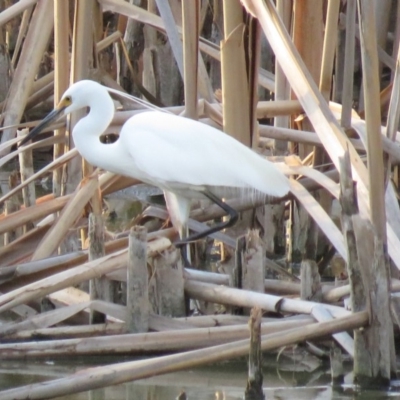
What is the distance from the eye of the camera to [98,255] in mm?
3516

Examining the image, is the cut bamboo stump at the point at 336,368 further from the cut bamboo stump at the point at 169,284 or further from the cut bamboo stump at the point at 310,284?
the cut bamboo stump at the point at 169,284

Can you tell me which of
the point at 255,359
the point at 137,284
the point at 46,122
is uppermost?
the point at 46,122

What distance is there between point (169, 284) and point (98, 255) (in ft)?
0.96

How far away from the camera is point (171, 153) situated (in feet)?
13.6

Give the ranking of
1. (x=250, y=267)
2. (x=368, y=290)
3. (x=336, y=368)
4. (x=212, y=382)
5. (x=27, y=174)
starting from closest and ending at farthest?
1. (x=368, y=290)
2. (x=336, y=368)
3. (x=212, y=382)
4. (x=250, y=267)
5. (x=27, y=174)

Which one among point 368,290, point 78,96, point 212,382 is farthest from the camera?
point 78,96

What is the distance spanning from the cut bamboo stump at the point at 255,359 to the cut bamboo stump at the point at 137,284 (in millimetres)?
658

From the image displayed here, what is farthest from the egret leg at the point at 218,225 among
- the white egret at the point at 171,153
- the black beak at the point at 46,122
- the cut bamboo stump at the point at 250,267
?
the black beak at the point at 46,122

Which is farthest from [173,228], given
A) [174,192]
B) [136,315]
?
[136,315]

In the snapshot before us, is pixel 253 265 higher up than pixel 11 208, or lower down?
lower down

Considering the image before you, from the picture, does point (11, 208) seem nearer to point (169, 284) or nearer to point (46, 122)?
point (46, 122)

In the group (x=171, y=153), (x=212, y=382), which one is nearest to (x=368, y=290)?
(x=212, y=382)

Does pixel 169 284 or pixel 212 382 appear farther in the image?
pixel 169 284

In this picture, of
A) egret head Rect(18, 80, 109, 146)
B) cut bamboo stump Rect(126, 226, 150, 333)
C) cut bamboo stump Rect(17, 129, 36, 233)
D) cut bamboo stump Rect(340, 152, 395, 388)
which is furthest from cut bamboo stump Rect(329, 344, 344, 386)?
cut bamboo stump Rect(17, 129, 36, 233)
